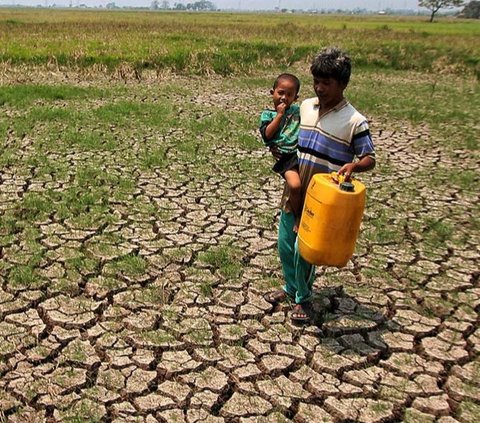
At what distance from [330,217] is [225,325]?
1047 mm

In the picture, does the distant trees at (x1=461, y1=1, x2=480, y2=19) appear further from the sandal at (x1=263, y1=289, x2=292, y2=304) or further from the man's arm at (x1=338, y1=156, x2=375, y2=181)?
the man's arm at (x1=338, y1=156, x2=375, y2=181)

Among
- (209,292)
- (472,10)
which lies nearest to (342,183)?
(209,292)

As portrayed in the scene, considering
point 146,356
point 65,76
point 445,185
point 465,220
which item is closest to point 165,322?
point 146,356

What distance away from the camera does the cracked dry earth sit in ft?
8.30

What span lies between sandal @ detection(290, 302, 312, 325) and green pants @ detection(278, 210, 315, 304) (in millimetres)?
35

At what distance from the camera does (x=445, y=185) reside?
5918 mm

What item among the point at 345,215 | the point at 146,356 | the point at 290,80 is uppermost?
the point at 290,80

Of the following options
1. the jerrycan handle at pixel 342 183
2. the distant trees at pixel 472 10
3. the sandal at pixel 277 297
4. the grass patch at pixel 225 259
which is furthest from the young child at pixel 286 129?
the distant trees at pixel 472 10

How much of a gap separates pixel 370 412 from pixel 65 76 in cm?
1132

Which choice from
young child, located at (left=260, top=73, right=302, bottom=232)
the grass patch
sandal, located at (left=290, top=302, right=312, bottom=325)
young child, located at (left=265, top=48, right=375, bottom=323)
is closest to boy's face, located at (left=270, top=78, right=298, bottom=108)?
young child, located at (left=260, top=73, right=302, bottom=232)

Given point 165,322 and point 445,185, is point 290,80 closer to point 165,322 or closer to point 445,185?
point 165,322

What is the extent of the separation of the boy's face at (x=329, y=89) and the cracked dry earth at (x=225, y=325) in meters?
1.37

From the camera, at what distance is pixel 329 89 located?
252cm

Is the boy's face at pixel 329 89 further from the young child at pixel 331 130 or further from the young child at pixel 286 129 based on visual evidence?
the young child at pixel 286 129
